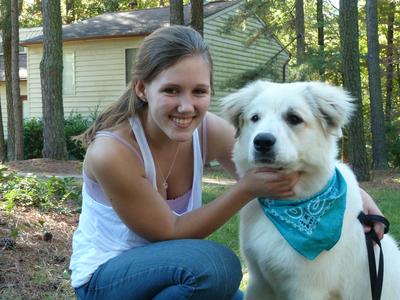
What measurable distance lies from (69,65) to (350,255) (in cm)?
1844

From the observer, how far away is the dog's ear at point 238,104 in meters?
2.95

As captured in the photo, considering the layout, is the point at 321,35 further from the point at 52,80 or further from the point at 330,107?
the point at 330,107

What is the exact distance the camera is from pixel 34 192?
5996mm

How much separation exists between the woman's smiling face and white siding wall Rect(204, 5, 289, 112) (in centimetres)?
1473

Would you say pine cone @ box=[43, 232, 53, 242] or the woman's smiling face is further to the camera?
pine cone @ box=[43, 232, 53, 242]

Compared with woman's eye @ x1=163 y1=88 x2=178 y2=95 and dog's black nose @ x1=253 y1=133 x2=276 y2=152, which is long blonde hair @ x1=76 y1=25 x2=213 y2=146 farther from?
dog's black nose @ x1=253 y1=133 x2=276 y2=152

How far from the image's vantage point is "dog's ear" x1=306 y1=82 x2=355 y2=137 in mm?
2762

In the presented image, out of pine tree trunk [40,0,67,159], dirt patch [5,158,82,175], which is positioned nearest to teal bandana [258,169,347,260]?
dirt patch [5,158,82,175]

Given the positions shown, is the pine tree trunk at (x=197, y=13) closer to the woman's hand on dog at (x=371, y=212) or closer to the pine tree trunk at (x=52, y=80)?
the pine tree trunk at (x=52, y=80)

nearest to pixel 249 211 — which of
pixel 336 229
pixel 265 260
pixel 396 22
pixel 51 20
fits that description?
pixel 265 260

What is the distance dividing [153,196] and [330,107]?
102cm

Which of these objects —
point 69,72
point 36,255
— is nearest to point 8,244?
point 36,255

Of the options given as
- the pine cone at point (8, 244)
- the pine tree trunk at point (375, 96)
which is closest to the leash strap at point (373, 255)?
the pine cone at point (8, 244)

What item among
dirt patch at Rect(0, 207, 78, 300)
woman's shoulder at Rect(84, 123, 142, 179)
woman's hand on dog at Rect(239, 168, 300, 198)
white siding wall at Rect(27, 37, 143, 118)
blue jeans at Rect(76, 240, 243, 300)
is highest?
white siding wall at Rect(27, 37, 143, 118)
